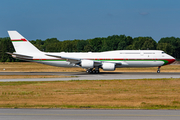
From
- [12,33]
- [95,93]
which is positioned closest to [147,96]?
[95,93]

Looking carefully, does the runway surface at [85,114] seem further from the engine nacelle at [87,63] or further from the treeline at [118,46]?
the treeline at [118,46]

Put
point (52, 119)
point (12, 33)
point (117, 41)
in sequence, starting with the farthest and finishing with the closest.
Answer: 1. point (117, 41)
2. point (12, 33)
3. point (52, 119)

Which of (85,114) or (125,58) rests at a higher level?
(125,58)

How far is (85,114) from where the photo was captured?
1227cm

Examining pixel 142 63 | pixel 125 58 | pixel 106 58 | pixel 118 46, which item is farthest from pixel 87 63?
pixel 118 46

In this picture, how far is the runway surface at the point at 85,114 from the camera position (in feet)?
37.3

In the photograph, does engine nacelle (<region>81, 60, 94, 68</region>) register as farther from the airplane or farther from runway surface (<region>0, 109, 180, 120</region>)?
runway surface (<region>0, 109, 180, 120</region>)

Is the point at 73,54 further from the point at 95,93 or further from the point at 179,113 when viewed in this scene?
the point at 179,113

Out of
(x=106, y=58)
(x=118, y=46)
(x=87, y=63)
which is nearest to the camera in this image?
(x=87, y=63)

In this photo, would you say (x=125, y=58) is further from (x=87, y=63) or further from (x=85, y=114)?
(x=85, y=114)

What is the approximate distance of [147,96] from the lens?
62.7 feet

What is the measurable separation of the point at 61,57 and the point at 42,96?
894 inches

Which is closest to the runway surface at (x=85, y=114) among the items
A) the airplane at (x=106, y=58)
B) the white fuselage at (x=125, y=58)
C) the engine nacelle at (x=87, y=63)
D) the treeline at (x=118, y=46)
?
the engine nacelle at (x=87, y=63)

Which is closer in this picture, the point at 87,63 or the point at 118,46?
the point at 87,63
